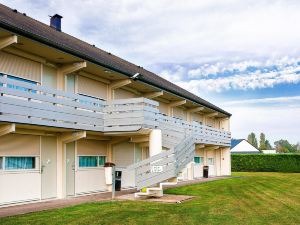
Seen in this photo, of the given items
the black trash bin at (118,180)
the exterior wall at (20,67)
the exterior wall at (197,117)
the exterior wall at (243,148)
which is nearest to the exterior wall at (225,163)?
the exterior wall at (197,117)

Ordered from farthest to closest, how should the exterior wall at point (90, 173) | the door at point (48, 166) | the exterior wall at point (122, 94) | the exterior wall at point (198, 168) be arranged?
1. the exterior wall at point (198, 168)
2. the exterior wall at point (122, 94)
3. the exterior wall at point (90, 173)
4. the door at point (48, 166)

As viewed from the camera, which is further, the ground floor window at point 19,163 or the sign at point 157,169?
the sign at point 157,169

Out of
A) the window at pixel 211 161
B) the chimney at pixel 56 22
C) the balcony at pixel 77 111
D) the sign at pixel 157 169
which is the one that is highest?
the chimney at pixel 56 22

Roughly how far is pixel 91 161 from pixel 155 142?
3273mm

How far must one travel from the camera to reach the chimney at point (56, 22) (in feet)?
76.0

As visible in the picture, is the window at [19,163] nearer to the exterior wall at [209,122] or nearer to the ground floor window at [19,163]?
the ground floor window at [19,163]

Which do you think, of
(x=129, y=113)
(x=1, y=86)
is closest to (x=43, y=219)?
(x=1, y=86)

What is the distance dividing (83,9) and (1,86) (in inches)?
267

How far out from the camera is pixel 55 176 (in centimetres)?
1691

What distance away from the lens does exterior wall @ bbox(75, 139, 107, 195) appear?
722 inches

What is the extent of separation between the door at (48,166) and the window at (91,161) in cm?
195

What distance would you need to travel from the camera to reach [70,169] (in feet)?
58.0

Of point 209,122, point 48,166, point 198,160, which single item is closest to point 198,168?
point 198,160

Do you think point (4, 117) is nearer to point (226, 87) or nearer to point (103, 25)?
point (103, 25)
